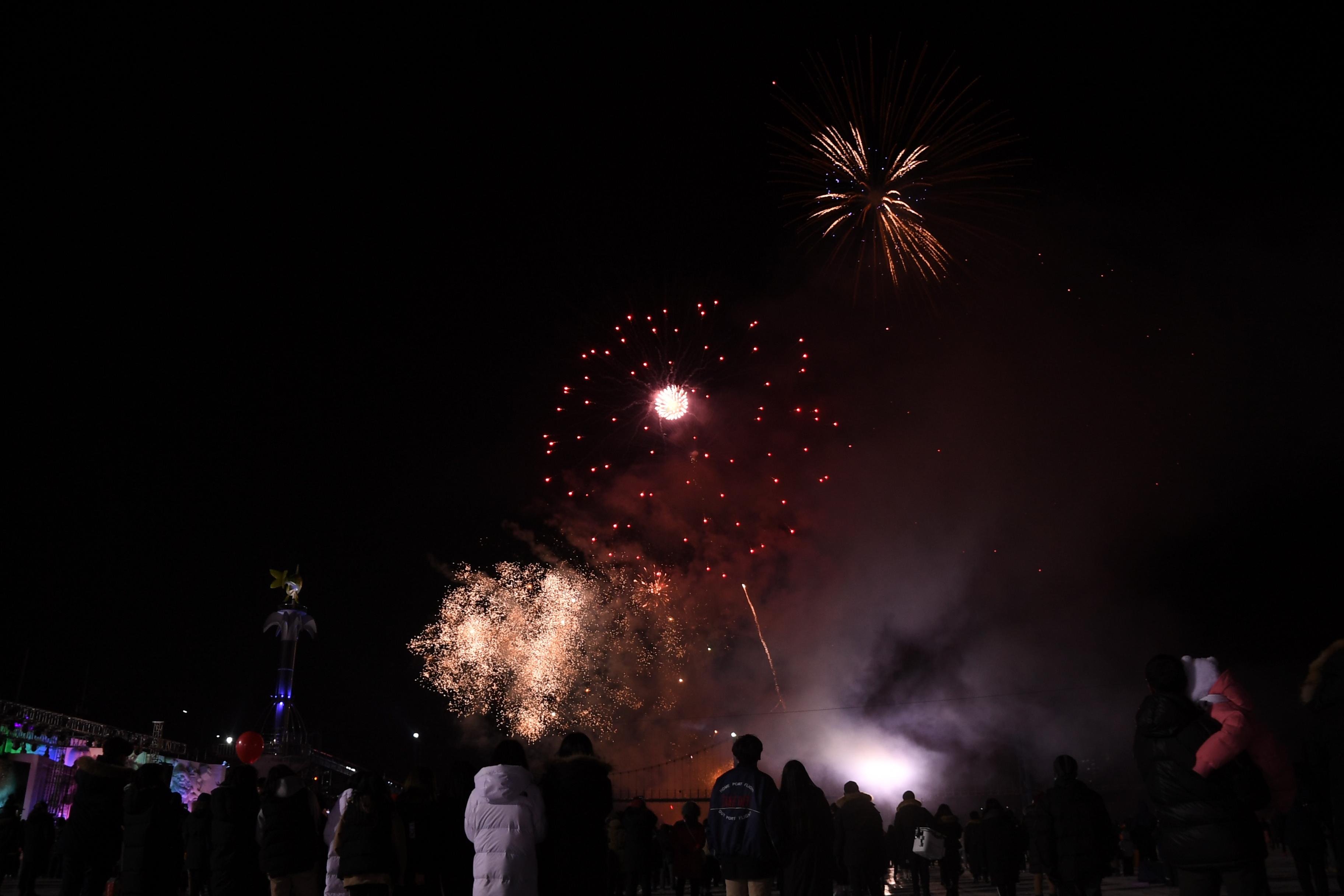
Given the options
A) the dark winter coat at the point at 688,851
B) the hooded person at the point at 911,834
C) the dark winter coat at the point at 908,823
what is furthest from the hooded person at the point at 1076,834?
A: the dark winter coat at the point at 688,851

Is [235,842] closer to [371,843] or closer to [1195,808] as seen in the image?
[371,843]

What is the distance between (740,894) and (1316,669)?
3.94 meters

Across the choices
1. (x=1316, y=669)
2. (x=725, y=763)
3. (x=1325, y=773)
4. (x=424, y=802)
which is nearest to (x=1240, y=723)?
(x=1316, y=669)

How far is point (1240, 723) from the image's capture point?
4.06m

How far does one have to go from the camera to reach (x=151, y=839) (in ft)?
23.6

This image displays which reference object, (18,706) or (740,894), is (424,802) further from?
(18,706)

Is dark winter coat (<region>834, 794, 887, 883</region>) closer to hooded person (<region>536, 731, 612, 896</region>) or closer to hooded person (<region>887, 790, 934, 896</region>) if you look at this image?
hooded person (<region>887, 790, 934, 896</region>)

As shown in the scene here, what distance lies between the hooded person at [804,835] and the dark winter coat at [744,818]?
0.09 metres

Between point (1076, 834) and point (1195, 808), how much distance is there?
14.6 ft

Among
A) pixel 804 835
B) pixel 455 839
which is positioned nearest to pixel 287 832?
pixel 455 839

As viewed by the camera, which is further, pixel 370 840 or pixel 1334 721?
pixel 370 840

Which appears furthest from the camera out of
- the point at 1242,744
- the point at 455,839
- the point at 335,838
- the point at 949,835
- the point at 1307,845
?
A: the point at 949,835

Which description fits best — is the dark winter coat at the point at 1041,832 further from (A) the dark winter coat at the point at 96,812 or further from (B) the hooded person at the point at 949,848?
(A) the dark winter coat at the point at 96,812

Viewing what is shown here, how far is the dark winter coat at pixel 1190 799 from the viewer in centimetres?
408
